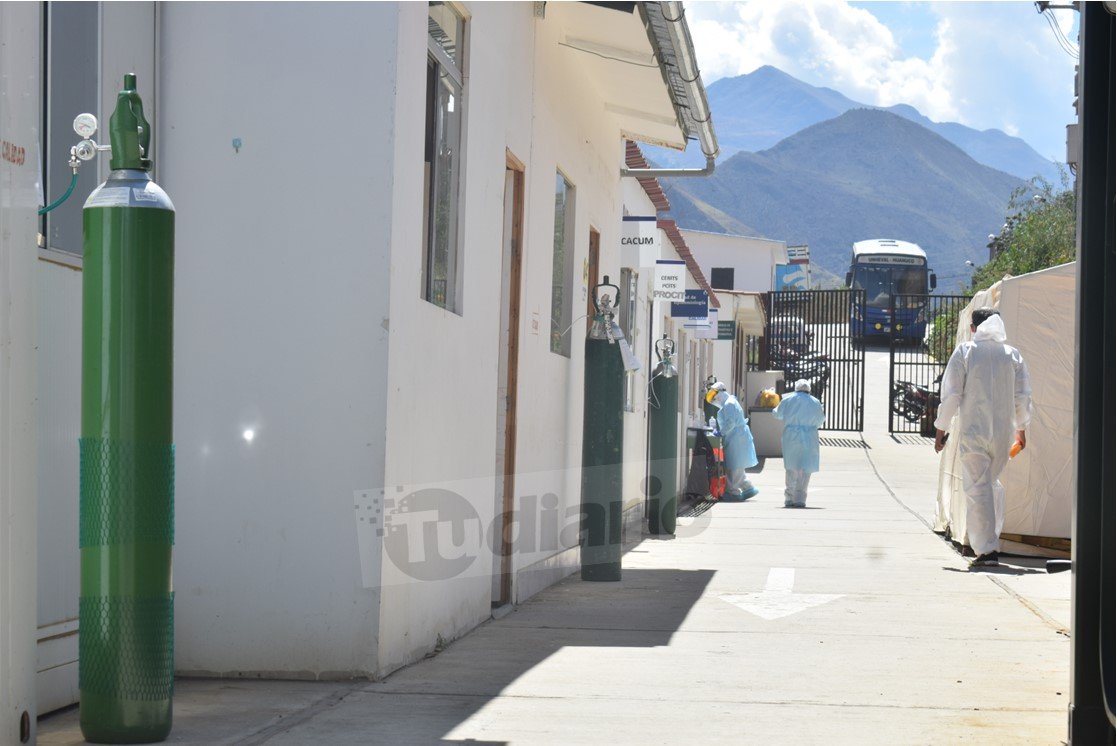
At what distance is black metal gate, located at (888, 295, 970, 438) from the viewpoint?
104 ft

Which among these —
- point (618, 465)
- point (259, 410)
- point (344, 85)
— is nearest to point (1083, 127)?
point (344, 85)

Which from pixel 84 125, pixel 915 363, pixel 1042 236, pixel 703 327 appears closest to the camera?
pixel 84 125

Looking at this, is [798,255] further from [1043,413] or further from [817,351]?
[1043,413]

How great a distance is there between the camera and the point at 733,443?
69.5 ft

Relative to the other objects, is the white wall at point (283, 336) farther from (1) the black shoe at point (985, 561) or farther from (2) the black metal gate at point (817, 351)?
(2) the black metal gate at point (817, 351)

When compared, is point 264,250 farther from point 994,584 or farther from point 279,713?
point 994,584

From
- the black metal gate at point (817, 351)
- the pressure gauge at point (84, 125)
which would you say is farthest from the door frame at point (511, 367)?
the black metal gate at point (817, 351)

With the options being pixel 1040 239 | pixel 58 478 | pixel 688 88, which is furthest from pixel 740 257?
pixel 58 478

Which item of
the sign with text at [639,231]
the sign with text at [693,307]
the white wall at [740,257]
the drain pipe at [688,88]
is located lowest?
the sign with text at [693,307]

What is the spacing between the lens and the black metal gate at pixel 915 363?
1246 inches

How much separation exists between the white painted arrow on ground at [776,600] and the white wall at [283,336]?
351 cm

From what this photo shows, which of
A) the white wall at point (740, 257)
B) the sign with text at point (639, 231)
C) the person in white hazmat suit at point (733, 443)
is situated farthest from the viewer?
the white wall at point (740, 257)

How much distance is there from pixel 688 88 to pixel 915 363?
26329mm

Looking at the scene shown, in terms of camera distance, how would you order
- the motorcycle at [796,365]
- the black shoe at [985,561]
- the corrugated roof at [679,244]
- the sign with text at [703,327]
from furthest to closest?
the motorcycle at [796,365] → the sign with text at [703,327] → the corrugated roof at [679,244] → the black shoe at [985,561]
